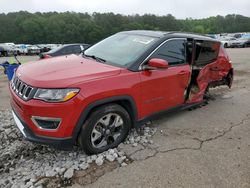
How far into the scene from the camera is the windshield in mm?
3783

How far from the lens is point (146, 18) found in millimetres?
89062

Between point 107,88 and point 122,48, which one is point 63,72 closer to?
point 107,88

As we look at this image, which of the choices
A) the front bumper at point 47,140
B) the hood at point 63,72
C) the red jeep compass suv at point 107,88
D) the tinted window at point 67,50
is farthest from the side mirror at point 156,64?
the tinted window at point 67,50

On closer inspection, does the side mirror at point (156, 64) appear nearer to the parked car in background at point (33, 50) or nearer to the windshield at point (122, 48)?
the windshield at point (122, 48)

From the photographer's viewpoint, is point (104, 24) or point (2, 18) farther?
point (104, 24)

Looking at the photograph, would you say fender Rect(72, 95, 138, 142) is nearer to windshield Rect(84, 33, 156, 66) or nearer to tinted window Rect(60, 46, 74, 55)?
windshield Rect(84, 33, 156, 66)

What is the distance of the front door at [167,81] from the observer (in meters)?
3.74

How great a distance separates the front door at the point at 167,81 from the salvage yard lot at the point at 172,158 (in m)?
0.51

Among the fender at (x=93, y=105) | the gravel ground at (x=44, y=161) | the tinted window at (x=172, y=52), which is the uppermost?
the tinted window at (x=172, y=52)

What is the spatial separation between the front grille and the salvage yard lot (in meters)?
0.89

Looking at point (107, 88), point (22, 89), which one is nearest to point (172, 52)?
point (107, 88)

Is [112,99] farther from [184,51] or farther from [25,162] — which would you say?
[184,51]

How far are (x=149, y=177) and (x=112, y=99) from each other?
3.57 ft

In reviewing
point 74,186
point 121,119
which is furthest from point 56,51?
point 74,186
